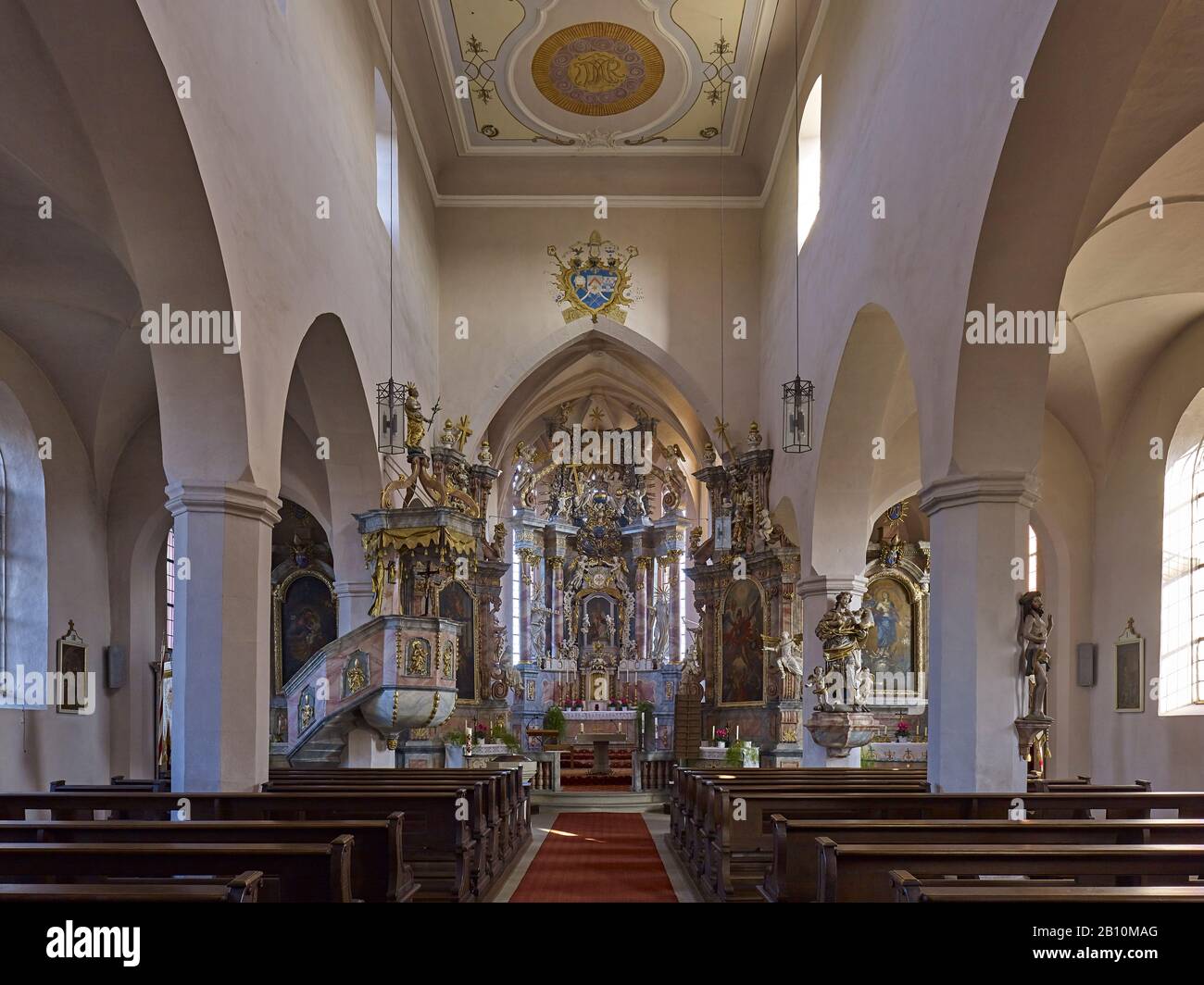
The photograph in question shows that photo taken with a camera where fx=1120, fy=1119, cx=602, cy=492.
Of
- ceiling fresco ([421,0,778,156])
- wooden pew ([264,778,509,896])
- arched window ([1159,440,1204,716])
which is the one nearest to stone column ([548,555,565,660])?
ceiling fresco ([421,0,778,156])

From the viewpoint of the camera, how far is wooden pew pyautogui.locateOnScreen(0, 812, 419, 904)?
15.7 ft

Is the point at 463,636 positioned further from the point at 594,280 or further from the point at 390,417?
the point at 390,417

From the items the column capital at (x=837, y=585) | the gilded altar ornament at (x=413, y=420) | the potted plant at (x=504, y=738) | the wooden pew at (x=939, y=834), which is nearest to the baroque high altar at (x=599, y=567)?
the potted plant at (x=504, y=738)

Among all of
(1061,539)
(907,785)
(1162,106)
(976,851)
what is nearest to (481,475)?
(1061,539)

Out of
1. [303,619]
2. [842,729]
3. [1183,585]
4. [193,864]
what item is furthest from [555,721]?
[193,864]

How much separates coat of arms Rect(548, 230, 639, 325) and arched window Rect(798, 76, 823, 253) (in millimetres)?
4313

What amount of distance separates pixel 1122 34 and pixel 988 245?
1.65 meters

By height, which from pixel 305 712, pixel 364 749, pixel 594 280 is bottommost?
Answer: pixel 364 749

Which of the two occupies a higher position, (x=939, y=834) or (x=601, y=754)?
(x=939, y=834)

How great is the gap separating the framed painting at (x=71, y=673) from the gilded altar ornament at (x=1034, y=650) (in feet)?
33.1

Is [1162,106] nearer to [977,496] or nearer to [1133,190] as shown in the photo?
[1133,190]

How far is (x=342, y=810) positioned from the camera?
22.0ft

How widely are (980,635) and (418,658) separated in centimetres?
625

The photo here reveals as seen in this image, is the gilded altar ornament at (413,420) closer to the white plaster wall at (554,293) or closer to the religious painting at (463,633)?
the white plaster wall at (554,293)
